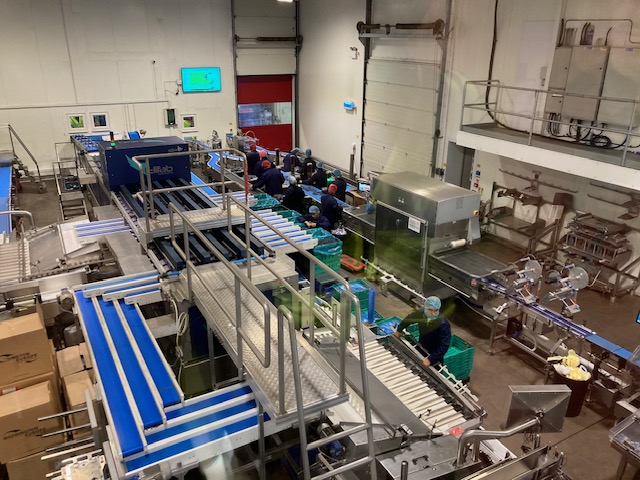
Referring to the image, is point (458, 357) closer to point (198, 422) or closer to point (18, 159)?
point (198, 422)

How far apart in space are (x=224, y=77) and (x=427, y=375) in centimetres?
1437

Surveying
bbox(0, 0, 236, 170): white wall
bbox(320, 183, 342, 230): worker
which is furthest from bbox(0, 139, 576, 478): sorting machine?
bbox(0, 0, 236, 170): white wall

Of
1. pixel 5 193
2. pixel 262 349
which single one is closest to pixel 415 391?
pixel 262 349

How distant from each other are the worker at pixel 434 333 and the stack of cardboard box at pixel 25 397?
408 cm

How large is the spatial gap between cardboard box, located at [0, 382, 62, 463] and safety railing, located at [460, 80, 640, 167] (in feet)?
27.1

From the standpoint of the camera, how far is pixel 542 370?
7598 millimetres

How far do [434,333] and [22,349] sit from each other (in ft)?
14.5

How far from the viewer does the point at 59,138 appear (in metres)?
15.5

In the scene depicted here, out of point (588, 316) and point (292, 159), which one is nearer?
point (588, 316)

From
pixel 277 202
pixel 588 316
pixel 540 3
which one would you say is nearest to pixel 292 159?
pixel 277 202

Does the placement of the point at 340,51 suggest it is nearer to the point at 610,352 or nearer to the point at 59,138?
the point at 59,138

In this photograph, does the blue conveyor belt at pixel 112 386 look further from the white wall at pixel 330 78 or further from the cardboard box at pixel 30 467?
the white wall at pixel 330 78

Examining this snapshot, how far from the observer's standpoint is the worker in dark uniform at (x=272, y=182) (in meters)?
11.8

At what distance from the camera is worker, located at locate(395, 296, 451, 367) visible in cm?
612
